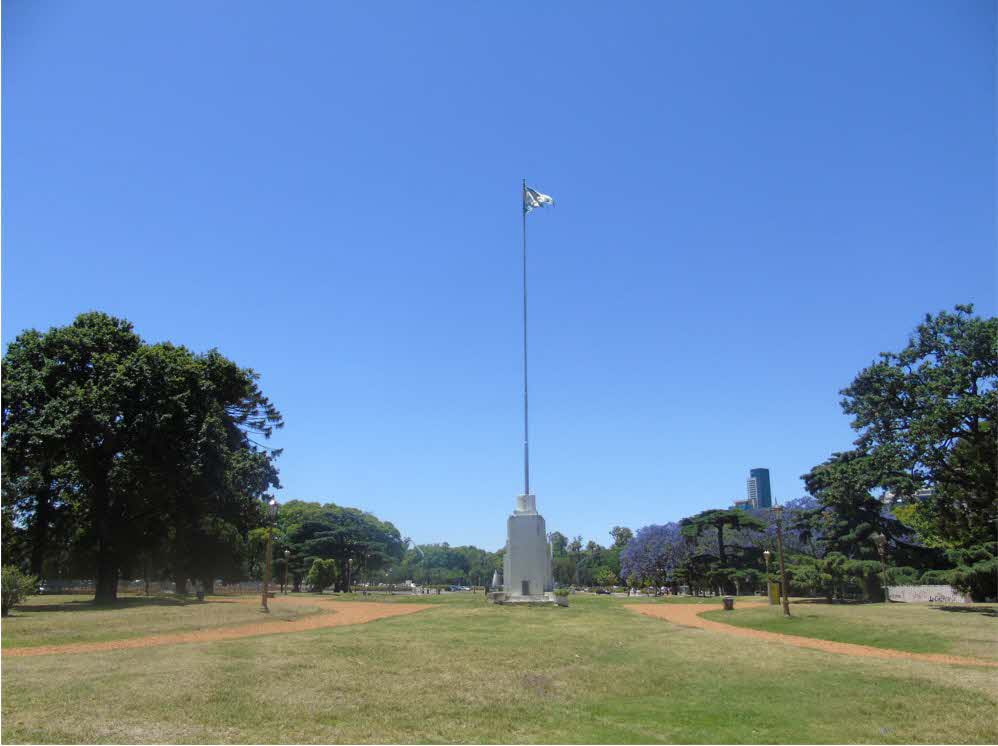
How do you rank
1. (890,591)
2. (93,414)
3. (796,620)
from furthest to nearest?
(890,591) < (93,414) < (796,620)

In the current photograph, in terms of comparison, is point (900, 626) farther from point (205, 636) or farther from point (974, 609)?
point (205, 636)

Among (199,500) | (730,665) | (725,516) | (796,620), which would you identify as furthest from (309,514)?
(730,665)

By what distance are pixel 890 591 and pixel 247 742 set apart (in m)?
43.5

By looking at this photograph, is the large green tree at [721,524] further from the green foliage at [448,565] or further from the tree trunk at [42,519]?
the tree trunk at [42,519]

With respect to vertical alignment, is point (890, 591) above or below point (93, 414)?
→ below

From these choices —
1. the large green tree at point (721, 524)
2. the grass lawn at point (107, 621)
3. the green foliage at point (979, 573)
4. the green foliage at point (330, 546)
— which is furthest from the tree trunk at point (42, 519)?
the large green tree at point (721, 524)

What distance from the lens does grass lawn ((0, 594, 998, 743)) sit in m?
9.34

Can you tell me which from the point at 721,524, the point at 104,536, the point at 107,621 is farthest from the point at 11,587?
the point at 721,524

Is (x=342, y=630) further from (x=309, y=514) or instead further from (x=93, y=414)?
(x=309, y=514)

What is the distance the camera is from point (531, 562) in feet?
122

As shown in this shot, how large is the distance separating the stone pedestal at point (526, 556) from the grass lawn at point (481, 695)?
19773 millimetres

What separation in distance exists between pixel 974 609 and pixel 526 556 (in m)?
20.1

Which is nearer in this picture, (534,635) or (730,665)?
(730,665)

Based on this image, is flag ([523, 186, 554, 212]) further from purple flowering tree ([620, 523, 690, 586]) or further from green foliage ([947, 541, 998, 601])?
purple flowering tree ([620, 523, 690, 586])
